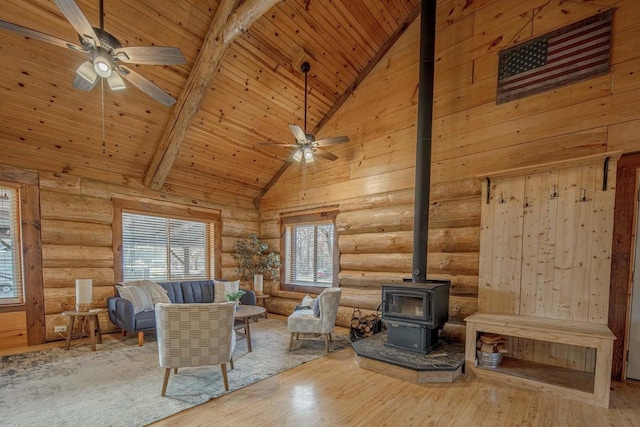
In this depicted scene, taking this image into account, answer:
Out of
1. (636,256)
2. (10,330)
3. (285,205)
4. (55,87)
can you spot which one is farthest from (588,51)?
(10,330)

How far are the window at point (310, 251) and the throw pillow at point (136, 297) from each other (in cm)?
283

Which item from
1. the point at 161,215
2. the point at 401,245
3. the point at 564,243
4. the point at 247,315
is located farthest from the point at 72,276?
the point at 564,243

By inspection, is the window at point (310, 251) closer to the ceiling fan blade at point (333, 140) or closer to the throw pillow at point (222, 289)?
the throw pillow at point (222, 289)

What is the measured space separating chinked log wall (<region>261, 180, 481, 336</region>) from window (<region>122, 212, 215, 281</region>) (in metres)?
2.20

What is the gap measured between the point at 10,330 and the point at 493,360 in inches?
251

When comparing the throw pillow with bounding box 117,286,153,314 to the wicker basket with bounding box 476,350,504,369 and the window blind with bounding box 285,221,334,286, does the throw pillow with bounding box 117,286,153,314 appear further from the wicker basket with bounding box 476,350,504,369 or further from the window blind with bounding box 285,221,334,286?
the wicker basket with bounding box 476,350,504,369

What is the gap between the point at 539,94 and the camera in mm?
3639

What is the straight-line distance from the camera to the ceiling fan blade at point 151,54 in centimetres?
251

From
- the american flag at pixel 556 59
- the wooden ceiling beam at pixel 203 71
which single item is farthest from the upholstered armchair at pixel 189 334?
the american flag at pixel 556 59

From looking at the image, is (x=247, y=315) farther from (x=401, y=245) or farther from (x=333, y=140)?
(x=333, y=140)

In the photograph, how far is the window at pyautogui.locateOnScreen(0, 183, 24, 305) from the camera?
4094mm

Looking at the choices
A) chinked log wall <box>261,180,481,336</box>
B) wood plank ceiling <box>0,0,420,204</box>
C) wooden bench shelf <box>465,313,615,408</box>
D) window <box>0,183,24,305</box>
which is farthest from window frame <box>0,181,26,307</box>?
wooden bench shelf <box>465,313,615,408</box>

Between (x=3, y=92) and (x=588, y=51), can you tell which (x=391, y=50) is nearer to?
(x=588, y=51)

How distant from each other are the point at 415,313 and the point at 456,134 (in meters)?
2.71
